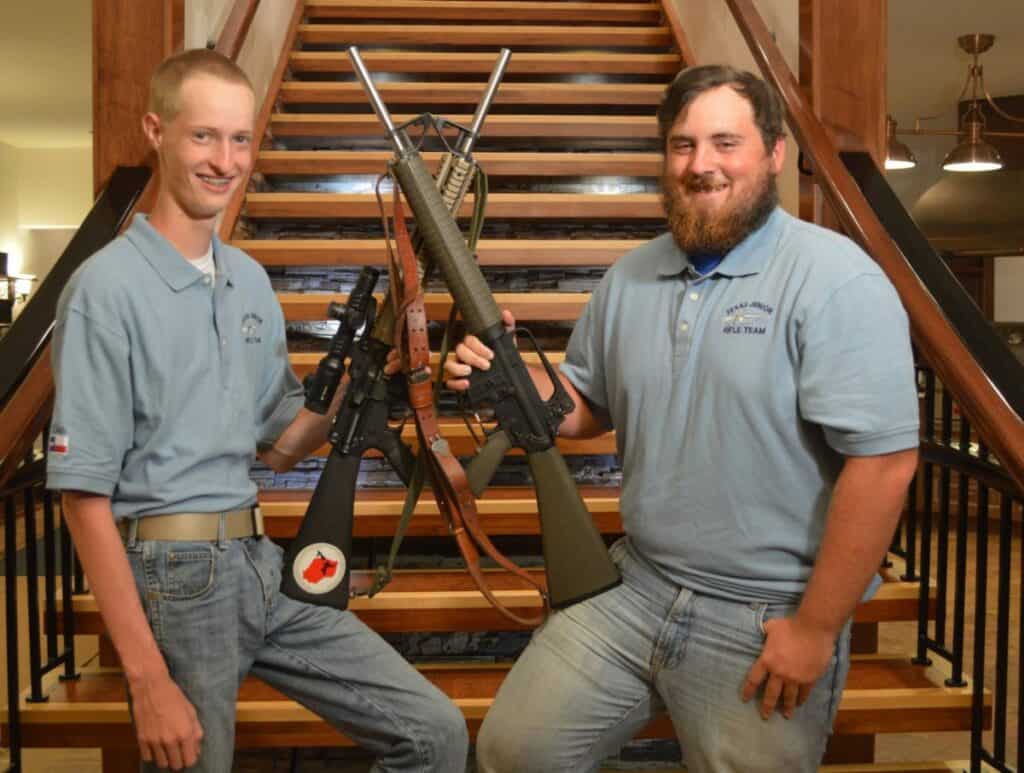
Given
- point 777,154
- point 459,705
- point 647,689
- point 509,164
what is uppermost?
point 509,164

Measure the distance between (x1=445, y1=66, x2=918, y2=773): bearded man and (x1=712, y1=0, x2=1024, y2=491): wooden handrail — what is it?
0.57 metres

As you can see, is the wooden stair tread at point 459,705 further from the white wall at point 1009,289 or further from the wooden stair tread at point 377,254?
the white wall at point 1009,289

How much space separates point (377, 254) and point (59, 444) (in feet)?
7.13

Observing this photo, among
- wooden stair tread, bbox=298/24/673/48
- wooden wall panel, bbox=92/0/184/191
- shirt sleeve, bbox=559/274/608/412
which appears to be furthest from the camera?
wooden stair tread, bbox=298/24/673/48

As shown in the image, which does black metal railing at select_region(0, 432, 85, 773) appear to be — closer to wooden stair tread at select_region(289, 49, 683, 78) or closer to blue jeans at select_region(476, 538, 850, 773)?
blue jeans at select_region(476, 538, 850, 773)

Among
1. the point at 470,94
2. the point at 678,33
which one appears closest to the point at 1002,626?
the point at 470,94

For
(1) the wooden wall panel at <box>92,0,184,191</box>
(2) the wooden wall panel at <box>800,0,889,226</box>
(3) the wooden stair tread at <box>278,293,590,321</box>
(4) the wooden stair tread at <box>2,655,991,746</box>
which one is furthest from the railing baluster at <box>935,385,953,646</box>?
(1) the wooden wall panel at <box>92,0,184,191</box>

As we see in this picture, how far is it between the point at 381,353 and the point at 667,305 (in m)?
0.43

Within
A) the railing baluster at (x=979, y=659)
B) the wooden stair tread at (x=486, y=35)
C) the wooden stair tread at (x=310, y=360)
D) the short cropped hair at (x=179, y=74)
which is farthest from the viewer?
the wooden stair tread at (x=486, y=35)

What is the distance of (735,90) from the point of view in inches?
62.3

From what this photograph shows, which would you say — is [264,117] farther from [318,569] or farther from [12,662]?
[318,569]

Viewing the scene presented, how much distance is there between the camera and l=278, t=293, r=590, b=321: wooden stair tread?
10.7 ft

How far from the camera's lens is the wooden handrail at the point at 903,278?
194cm

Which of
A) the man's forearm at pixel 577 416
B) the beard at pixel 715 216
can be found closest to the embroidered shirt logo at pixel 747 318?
the beard at pixel 715 216
